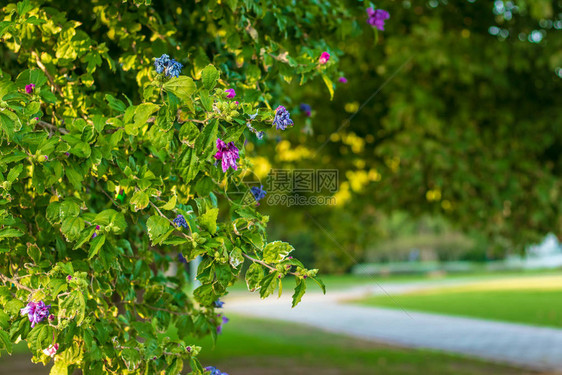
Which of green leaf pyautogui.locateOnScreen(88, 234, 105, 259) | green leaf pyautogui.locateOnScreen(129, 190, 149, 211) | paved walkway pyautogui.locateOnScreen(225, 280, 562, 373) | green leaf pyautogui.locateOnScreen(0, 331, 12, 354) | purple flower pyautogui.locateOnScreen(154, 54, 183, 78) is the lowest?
paved walkway pyautogui.locateOnScreen(225, 280, 562, 373)

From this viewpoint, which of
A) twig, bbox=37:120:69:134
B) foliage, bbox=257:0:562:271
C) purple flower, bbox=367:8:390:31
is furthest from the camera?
foliage, bbox=257:0:562:271

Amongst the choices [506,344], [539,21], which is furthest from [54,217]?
[506,344]

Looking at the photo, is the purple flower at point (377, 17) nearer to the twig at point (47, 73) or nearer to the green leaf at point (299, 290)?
the twig at point (47, 73)

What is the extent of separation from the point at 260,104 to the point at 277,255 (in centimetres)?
135

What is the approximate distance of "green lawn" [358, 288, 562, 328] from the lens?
56.7ft

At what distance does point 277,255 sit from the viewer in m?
2.01

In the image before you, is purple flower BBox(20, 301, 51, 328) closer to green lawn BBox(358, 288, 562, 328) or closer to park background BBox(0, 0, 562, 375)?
park background BBox(0, 0, 562, 375)

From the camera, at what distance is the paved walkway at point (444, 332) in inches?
434

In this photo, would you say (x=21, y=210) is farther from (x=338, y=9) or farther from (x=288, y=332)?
(x=288, y=332)

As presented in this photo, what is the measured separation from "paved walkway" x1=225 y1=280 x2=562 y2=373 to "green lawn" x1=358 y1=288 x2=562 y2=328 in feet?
2.96

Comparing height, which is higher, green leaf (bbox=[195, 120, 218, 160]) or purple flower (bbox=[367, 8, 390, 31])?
purple flower (bbox=[367, 8, 390, 31])

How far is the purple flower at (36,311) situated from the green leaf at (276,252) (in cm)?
78

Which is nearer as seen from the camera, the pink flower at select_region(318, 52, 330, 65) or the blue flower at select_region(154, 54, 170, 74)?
the blue flower at select_region(154, 54, 170, 74)

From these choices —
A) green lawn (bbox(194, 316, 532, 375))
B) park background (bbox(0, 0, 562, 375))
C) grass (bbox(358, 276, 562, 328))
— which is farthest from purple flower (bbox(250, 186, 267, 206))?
grass (bbox(358, 276, 562, 328))
